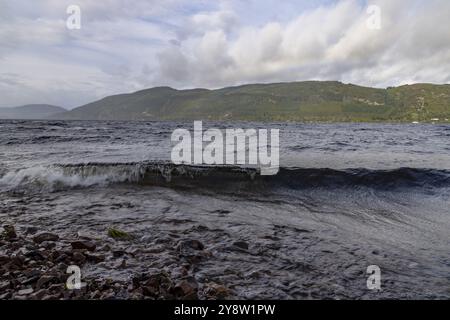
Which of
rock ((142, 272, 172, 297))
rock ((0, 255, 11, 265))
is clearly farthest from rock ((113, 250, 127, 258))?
rock ((0, 255, 11, 265))

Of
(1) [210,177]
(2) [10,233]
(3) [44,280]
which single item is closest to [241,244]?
(3) [44,280]

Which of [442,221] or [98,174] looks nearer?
[442,221]

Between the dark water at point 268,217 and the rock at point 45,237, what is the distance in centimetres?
65

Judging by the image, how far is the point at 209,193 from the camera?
12.3 meters

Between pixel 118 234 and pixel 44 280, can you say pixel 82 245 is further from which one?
pixel 44 280

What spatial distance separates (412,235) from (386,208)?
8.99 feet

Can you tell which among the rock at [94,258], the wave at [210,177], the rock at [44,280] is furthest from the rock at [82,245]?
the wave at [210,177]

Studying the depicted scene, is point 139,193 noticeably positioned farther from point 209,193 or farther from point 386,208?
point 386,208

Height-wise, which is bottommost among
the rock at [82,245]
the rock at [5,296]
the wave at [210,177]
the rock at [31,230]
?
the rock at [5,296]

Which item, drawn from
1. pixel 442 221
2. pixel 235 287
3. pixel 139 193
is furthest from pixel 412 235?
pixel 139 193

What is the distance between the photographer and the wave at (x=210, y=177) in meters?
13.3

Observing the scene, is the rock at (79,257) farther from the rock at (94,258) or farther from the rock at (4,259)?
the rock at (4,259)
